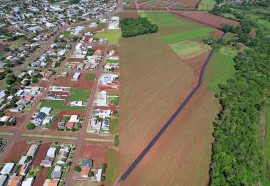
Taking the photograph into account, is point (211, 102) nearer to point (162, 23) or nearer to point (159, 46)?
point (159, 46)

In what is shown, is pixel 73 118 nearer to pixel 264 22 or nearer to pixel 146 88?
pixel 146 88

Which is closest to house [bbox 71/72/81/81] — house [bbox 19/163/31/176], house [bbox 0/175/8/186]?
house [bbox 19/163/31/176]

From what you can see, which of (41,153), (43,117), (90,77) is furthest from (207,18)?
(41,153)

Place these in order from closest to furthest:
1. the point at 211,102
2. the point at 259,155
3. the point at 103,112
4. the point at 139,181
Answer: the point at 139,181 < the point at 259,155 < the point at 103,112 < the point at 211,102

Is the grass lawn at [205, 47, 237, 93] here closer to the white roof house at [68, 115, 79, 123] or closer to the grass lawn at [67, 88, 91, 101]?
the grass lawn at [67, 88, 91, 101]

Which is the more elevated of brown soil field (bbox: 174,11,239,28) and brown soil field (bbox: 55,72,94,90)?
brown soil field (bbox: 174,11,239,28)

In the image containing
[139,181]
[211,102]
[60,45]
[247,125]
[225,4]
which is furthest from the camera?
[225,4]

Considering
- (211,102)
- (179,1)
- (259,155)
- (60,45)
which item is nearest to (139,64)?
(211,102)
